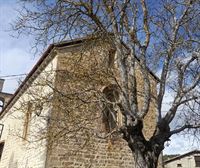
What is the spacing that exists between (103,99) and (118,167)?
4487 millimetres

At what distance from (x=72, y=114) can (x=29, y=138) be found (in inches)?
181

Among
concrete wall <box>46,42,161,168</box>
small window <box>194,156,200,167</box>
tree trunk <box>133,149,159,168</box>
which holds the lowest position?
tree trunk <box>133,149,159,168</box>

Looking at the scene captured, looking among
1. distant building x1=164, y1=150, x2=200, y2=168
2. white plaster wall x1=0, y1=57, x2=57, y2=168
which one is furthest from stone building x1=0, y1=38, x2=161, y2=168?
distant building x1=164, y1=150, x2=200, y2=168

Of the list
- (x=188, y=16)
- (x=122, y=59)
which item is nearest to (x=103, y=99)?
(x=122, y=59)

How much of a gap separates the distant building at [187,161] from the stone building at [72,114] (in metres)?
20.0

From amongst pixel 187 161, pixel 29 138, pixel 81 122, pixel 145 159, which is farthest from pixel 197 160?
pixel 145 159

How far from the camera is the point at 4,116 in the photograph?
1931 centimetres

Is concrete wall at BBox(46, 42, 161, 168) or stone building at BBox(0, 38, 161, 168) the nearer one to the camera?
stone building at BBox(0, 38, 161, 168)

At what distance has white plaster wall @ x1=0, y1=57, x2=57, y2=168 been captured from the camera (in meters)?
10.4

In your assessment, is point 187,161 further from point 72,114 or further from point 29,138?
point 72,114

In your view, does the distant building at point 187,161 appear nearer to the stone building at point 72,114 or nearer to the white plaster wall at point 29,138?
the stone building at point 72,114

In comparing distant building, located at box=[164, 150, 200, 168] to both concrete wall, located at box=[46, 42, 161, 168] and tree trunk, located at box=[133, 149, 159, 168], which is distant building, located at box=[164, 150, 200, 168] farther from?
tree trunk, located at box=[133, 149, 159, 168]

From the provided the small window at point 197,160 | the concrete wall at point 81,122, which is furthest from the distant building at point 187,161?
the concrete wall at point 81,122

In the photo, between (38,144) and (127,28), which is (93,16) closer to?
(127,28)
